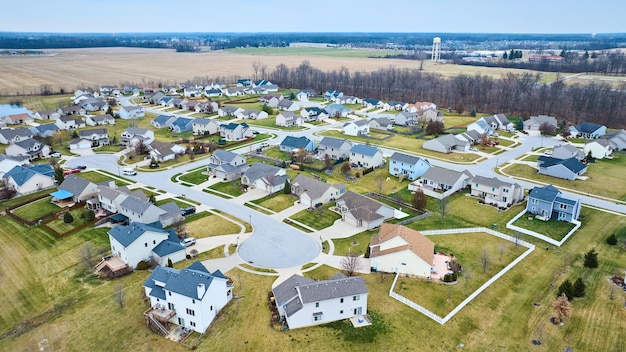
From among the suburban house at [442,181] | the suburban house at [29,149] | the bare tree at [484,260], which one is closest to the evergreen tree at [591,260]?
the bare tree at [484,260]

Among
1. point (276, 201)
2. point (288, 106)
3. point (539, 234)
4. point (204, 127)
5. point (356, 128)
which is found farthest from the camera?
point (288, 106)

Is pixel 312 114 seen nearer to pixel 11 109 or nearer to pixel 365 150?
pixel 365 150

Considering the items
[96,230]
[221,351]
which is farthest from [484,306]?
[96,230]

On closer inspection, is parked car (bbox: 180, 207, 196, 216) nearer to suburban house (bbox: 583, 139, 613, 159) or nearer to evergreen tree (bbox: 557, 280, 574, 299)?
evergreen tree (bbox: 557, 280, 574, 299)

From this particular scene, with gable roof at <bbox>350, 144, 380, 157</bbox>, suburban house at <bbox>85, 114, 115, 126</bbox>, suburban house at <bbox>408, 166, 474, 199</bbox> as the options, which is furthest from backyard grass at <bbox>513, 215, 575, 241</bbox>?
suburban house at <bbox>85, 114, 115, 126</bbox>

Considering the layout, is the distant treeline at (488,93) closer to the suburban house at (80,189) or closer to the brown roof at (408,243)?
the brown roof at (408,243)

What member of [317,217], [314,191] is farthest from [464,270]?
[314,191]
